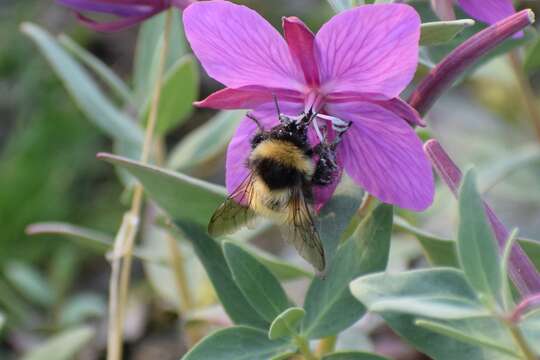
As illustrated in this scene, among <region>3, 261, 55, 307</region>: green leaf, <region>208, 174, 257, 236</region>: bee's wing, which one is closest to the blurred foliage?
<region>3, 261, 55, 307</region>: green leaf

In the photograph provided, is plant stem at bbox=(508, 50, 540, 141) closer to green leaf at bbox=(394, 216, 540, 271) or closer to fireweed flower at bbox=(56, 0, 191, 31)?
green leaf at bbox=(394, 216, 540, 271)

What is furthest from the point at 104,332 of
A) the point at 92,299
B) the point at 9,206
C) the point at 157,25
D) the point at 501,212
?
the point at 501,212

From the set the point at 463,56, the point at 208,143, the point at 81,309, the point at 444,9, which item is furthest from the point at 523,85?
the point at 81,309

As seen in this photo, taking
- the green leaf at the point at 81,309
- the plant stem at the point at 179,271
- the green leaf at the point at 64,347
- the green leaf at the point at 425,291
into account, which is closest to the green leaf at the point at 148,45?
the plant stem at the point at 179,271

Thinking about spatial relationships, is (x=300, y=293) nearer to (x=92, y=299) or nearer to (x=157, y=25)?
(x=92, y=299)

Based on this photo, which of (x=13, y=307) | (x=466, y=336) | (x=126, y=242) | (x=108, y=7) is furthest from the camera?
(x=13, y=307)

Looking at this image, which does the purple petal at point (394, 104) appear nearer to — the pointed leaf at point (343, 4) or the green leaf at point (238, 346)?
the pointed leaf at point (343, 4)

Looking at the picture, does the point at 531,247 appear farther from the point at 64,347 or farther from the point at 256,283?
the point at 64,347
